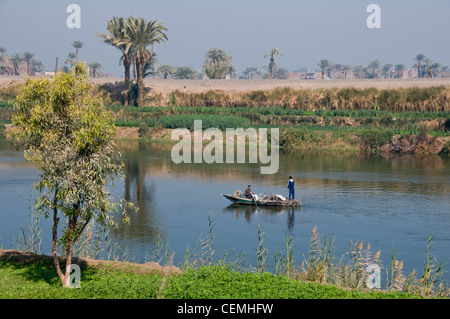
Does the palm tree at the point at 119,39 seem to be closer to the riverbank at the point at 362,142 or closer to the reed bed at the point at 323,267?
the riverbank at the point at 362,142

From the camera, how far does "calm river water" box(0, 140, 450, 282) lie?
25922 mm

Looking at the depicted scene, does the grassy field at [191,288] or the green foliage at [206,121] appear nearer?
the grassy field at [191,288]

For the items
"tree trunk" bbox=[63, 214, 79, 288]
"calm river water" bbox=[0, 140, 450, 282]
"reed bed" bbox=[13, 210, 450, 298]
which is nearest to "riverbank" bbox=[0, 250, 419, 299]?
"tree trunk" bbox=[63, 214, 79, 288]

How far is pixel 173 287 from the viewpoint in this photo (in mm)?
15922

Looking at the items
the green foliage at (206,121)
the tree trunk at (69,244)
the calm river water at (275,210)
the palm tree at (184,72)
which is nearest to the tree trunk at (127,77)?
the green foliage at (206,121)

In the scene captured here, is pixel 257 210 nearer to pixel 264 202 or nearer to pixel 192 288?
pixel 264 202

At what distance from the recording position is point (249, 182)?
4153 centimetres

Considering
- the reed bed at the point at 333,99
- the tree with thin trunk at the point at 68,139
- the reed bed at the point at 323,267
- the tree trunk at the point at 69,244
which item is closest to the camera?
the tree with thin trunk at the point at 68,139

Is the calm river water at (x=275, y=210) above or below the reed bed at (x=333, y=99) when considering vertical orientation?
below

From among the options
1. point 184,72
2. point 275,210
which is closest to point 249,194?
point 275,210

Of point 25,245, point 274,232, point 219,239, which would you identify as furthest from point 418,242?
point 25,245

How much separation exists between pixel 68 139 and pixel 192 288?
5744 mm

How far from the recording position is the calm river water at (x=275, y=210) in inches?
1021

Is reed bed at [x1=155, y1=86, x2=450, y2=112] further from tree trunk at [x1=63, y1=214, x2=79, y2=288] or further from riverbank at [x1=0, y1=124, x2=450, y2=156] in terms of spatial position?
tree trunk at [x1=63, y1=214, x2=79, y2=288]
